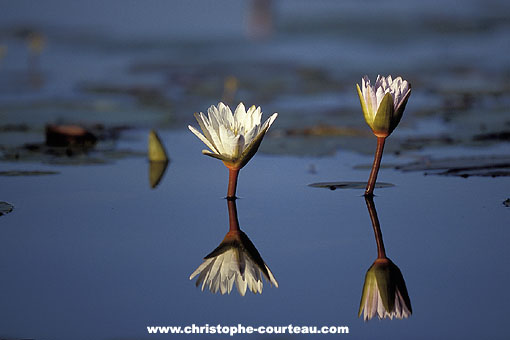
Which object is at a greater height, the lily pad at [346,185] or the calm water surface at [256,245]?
the lily pad at [346,185]

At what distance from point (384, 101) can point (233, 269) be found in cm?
105

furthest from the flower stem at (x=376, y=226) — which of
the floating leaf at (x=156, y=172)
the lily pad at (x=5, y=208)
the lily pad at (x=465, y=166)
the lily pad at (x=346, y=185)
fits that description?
the lily pad at (x=5, y=208)

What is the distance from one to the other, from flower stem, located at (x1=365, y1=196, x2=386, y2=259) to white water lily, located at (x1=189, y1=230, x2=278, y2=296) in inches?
16.5

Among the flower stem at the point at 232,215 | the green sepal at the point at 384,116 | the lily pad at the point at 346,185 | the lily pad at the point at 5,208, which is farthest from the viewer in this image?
the lily pad at the point at 346,185

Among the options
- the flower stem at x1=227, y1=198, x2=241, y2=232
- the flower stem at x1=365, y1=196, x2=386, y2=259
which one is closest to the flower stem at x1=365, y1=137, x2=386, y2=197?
the flower stem at x1=365, y1=196, x2=386, y2=259

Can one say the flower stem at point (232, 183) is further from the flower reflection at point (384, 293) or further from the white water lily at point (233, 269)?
the flower reflection at point (384, 293)

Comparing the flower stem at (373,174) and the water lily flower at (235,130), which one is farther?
the flower stem at (373,174)

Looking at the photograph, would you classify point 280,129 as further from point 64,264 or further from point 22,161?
point 64,264

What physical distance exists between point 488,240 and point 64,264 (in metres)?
1.49

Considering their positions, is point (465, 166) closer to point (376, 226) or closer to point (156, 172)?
point (376, 226)

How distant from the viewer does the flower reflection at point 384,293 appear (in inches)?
84.1

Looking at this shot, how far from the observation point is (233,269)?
8.13 ft

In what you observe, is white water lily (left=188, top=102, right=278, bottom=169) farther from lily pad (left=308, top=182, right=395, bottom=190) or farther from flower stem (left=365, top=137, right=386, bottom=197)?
lily pad (left=308, top=182, right=395, bottom=190)

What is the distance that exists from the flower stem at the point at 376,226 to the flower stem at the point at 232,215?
1.73 feet
